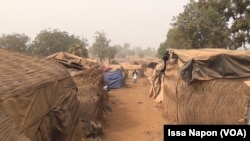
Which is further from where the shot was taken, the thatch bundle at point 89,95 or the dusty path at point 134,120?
the dusty path at point 134,120

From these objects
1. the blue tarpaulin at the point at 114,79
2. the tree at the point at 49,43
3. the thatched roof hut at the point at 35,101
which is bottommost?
the blue tarpaulin at the point at 114,79

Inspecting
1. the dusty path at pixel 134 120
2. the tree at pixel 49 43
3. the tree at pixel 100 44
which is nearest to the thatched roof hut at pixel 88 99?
Answer: the dusty path at pixel 134 120

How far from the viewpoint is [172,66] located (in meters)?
13.7

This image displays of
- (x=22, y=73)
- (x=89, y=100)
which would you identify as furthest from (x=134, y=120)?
(x=22, y=73)

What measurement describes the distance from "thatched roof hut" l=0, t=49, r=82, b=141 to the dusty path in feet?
8.86

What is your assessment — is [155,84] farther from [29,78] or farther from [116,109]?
[29,78]

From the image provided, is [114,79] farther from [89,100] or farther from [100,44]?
[100,44]

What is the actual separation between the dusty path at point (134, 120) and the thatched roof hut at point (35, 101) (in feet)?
8.86

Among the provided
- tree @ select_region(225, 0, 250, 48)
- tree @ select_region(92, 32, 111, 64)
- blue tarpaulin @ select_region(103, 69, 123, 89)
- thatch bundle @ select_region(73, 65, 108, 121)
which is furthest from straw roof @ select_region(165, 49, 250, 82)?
tree @ select_region(92, 32, 111, 64)

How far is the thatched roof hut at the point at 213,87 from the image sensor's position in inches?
448

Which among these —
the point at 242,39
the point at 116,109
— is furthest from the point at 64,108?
the point at 242,39

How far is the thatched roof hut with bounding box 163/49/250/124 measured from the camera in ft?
37.3

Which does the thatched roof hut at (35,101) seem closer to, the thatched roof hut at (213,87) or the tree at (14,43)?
the thatched roof hut at (213,87)

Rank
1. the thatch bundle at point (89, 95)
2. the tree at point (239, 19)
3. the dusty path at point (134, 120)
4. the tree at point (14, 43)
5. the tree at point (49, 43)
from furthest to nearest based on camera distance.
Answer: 1. the tree at point (14, 43)
2. the tree at point (49, 43)
3. the tree at point (239, 19)
4. the dusty path at point (134, 120)
5. the thatch bundle at point (89, 95)
